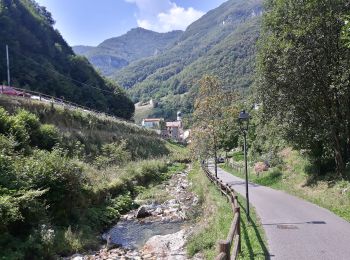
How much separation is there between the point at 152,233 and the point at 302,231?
24.8 feet

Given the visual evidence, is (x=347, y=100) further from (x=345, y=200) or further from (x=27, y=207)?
(x=27, y=207)

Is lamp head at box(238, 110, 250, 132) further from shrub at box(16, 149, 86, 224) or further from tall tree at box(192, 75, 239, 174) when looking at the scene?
tall tree at box(192, 75, 239, 174)

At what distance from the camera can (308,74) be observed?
20.3m

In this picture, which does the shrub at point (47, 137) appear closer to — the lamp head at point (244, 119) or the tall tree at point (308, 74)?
the tall tree at point (308, 74)

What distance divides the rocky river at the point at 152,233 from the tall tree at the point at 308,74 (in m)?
7.69

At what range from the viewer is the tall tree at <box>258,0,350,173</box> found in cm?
1980

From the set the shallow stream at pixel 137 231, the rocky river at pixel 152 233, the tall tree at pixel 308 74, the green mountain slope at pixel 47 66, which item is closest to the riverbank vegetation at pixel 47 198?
the shallow stream at pixel 137 231

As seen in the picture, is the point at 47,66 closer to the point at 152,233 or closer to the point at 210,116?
the point at 210,116

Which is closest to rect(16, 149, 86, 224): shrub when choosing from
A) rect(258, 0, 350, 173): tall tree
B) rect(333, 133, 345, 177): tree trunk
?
rect(258, 0, 350, 173): tall tree

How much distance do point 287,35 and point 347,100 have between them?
461 cm

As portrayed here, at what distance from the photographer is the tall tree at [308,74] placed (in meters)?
19.8

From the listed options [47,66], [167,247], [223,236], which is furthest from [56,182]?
[47,66]

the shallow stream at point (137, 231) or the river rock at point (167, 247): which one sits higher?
the river rock at point (167, 247)

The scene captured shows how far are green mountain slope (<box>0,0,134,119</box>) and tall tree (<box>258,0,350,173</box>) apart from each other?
61.3 m
